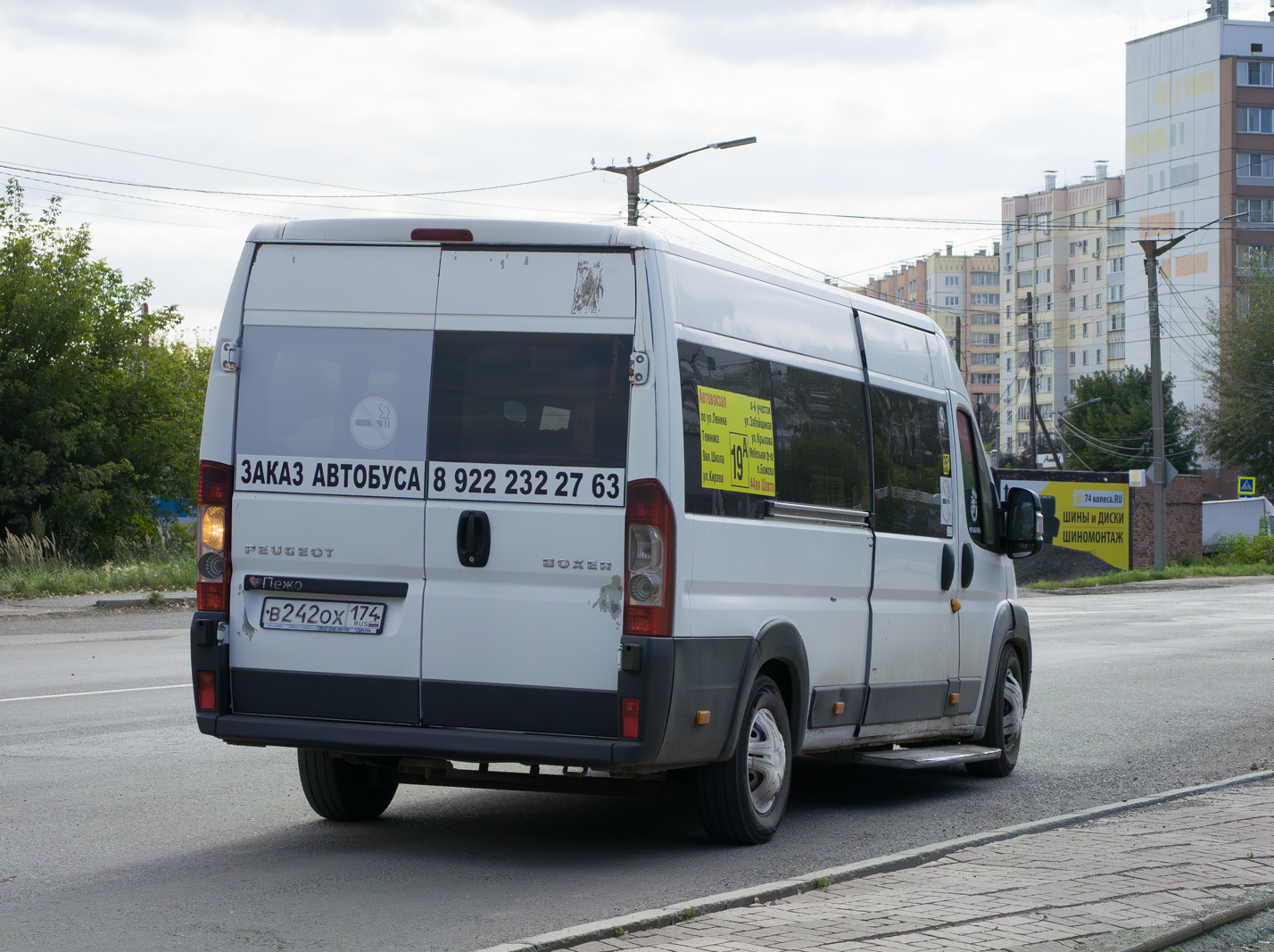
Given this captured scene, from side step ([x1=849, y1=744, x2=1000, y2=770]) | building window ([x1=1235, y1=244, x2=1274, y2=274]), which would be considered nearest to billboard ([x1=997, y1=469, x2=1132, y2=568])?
side step ([x1=849, y1=744, x2=1000, y2=770])

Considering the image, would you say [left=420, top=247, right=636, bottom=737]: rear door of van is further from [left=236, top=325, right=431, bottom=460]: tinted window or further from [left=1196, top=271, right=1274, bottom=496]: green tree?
[left=1196, top=271, right=1274, bottom=496]: green tree

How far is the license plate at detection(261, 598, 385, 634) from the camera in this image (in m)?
6.26

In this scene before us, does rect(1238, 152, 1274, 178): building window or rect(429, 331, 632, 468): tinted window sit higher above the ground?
rect(1238, 152, 1274, 178): building window

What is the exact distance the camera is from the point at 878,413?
8.01 meters

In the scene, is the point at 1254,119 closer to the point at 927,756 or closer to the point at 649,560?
the point at 927,756

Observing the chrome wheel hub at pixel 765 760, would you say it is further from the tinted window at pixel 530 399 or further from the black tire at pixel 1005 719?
the black tire at pixel 1005 719

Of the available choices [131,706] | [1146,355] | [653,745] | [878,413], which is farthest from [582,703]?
[1146,355]

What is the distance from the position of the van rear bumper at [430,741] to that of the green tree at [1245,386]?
73040 millimetres

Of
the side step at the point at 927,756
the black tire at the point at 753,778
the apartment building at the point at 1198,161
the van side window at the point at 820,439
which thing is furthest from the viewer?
the apartment building at the point at 1198,161

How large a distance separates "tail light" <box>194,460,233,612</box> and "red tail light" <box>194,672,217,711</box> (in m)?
0.27

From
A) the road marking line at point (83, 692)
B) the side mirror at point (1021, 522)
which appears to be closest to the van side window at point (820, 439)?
the side mirror at point (1021, 522)

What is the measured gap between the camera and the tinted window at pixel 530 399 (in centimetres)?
611

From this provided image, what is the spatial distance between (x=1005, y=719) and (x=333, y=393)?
500 centimetres

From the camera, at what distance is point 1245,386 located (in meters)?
73.6
